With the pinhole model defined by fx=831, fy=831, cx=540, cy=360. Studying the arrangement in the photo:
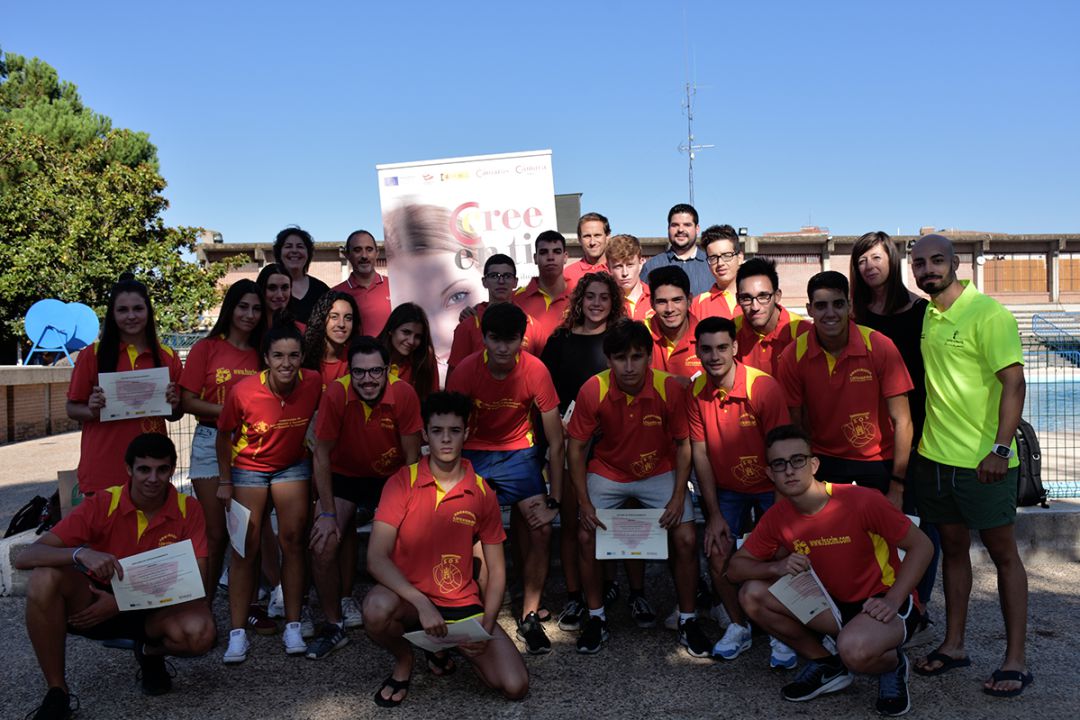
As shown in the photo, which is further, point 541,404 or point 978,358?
point 541,404

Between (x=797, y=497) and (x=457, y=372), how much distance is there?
2.19 meters

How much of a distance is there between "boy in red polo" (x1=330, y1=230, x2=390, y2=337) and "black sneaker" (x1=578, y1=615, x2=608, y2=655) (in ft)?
9.56

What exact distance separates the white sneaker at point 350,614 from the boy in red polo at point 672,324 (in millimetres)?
2479

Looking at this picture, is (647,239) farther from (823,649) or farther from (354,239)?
(823,649)

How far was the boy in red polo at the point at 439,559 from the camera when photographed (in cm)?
407

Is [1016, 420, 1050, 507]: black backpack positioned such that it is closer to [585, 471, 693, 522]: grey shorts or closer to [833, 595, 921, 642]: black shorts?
[833, 595, 921, 642]: black shorts

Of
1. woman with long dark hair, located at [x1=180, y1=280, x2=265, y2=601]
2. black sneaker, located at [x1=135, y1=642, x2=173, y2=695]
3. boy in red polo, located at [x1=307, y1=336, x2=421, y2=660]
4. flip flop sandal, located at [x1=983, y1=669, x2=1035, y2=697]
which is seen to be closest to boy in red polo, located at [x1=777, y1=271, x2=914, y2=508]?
flip flop sandal, located at [x1=983, y1=669, x2=1035, y2=697]

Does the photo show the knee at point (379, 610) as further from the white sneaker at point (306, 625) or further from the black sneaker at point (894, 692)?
the black sneaker at point (894, 692)

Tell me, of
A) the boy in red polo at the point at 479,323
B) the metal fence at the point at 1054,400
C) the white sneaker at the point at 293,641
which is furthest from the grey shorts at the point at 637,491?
the metal fence at the point at 1054,400

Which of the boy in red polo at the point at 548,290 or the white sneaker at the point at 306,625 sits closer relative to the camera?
the white sneaker at the point at 306,625

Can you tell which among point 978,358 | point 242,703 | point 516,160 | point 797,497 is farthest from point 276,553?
point 978,358

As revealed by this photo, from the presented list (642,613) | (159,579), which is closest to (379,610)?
(159,579)

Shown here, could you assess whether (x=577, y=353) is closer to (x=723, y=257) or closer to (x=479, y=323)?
(x=479, y=323)

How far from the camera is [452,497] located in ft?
14.1
